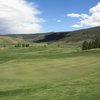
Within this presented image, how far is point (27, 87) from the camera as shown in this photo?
3559 cm

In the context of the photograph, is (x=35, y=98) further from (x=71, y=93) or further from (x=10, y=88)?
(x=10, y=88)

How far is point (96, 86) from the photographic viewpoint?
31281 millimetres

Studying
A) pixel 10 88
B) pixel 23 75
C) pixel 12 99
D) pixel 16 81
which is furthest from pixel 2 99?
pixel 23 75

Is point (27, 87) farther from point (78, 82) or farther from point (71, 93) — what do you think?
point (71, 93)

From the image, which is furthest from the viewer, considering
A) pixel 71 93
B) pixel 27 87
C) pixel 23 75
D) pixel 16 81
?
pixel 23 75

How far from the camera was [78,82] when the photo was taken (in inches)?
1415

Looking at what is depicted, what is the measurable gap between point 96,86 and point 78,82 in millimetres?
4903

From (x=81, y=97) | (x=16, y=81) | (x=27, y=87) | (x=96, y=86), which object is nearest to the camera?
(x=81, y=97)

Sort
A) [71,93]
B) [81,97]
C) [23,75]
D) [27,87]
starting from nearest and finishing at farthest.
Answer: [81,97] < [71,93] < [27,87] < [23,75]

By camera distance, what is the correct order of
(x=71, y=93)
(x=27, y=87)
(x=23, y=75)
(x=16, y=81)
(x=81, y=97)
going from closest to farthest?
(x=81, y=97)
(x=71, y=93)
(x=27, y=87)
(x=16, y=81)
(x=23, y=75)

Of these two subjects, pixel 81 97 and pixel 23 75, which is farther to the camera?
pixel 23 75

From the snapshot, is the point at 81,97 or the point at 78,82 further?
the point at 78,82

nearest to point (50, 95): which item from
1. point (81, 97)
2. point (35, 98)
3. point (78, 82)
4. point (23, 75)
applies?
point (35, 98)

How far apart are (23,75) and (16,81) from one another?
5.63 meters
